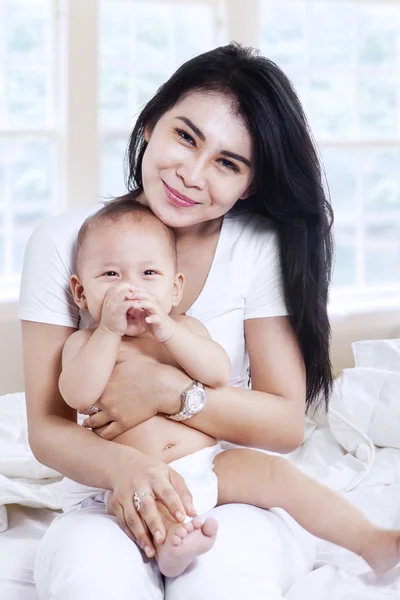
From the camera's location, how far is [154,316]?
1.48 meters

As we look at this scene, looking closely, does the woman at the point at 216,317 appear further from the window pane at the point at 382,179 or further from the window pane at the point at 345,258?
the window pane at the point at 382,179

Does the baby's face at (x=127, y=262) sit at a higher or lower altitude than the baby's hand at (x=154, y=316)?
higher

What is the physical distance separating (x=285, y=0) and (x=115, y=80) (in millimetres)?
1003

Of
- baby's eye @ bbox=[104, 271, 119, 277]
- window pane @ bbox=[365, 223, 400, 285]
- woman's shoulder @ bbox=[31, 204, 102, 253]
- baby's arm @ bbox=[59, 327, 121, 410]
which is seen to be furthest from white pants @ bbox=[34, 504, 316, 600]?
window pane @ bbox=[365, 223, 400, 285]

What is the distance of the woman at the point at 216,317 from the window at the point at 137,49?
6.90ft

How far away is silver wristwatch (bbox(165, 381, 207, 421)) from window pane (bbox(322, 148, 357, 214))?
279 cm

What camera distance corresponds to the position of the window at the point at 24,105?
12.2ft

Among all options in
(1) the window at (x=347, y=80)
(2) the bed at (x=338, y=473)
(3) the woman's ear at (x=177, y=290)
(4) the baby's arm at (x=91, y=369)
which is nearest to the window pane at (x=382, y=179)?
(1) the window at (x=347, y=80)

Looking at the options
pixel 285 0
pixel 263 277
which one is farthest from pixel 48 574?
pixel 285 0

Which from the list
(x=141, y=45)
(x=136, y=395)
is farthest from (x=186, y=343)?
(x=141, y=45)

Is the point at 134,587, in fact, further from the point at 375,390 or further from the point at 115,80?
the point at 115,80

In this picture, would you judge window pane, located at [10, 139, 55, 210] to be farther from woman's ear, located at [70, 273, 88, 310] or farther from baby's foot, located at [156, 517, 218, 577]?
baby's foot, located at [156, 517, 218, 577]

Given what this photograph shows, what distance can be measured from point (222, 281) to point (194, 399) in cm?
35

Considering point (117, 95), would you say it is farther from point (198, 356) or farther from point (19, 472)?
point (198, 356)
